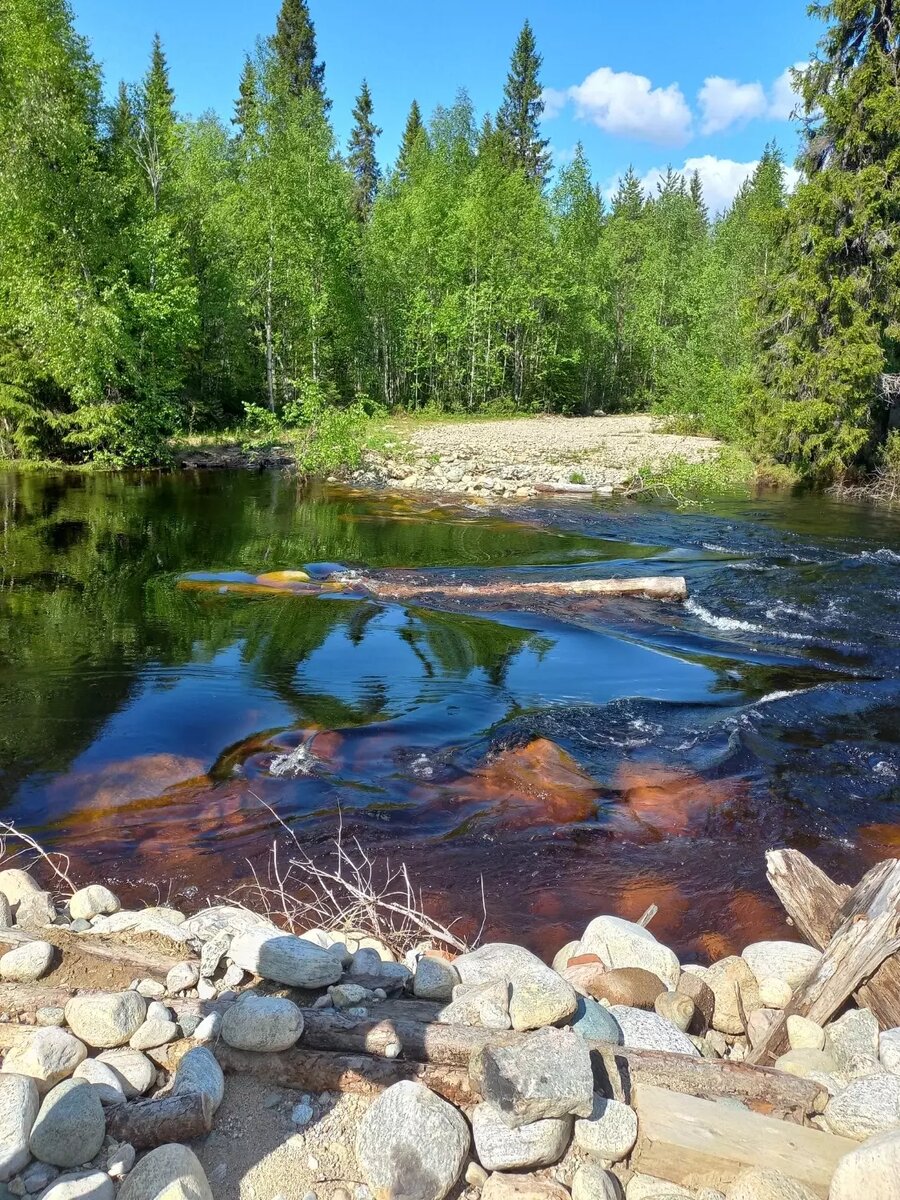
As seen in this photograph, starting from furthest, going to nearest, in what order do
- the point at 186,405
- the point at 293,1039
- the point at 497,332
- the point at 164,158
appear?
the point at 497,332, the point at 186,405, the point at 164,158, the point at 293,1039

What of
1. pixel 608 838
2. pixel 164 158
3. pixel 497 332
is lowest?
pixel 608 838

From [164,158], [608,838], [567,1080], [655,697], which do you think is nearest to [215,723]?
[608,838]

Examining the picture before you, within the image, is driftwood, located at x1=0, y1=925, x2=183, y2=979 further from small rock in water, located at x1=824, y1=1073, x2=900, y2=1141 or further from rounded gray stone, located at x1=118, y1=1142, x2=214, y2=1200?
small rock in water, located at x1=824, y1=1073, x2=900, y2=1141

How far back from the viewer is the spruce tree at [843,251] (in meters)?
20.4

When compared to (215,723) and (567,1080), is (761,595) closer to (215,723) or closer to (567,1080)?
(215,723)

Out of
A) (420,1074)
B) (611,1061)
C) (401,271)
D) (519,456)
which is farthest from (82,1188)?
(401,271)

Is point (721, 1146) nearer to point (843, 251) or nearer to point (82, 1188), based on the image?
point (82, 1188)

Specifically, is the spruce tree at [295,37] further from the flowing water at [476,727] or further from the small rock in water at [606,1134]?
the small rock in water at [606,1134]

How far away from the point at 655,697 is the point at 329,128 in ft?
115

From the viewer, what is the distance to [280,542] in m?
16.4

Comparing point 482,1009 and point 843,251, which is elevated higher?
point 843,251

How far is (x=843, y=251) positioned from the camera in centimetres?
2158

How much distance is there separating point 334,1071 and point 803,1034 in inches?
84.5

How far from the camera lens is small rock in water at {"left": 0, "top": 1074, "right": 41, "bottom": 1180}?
2.56 m
